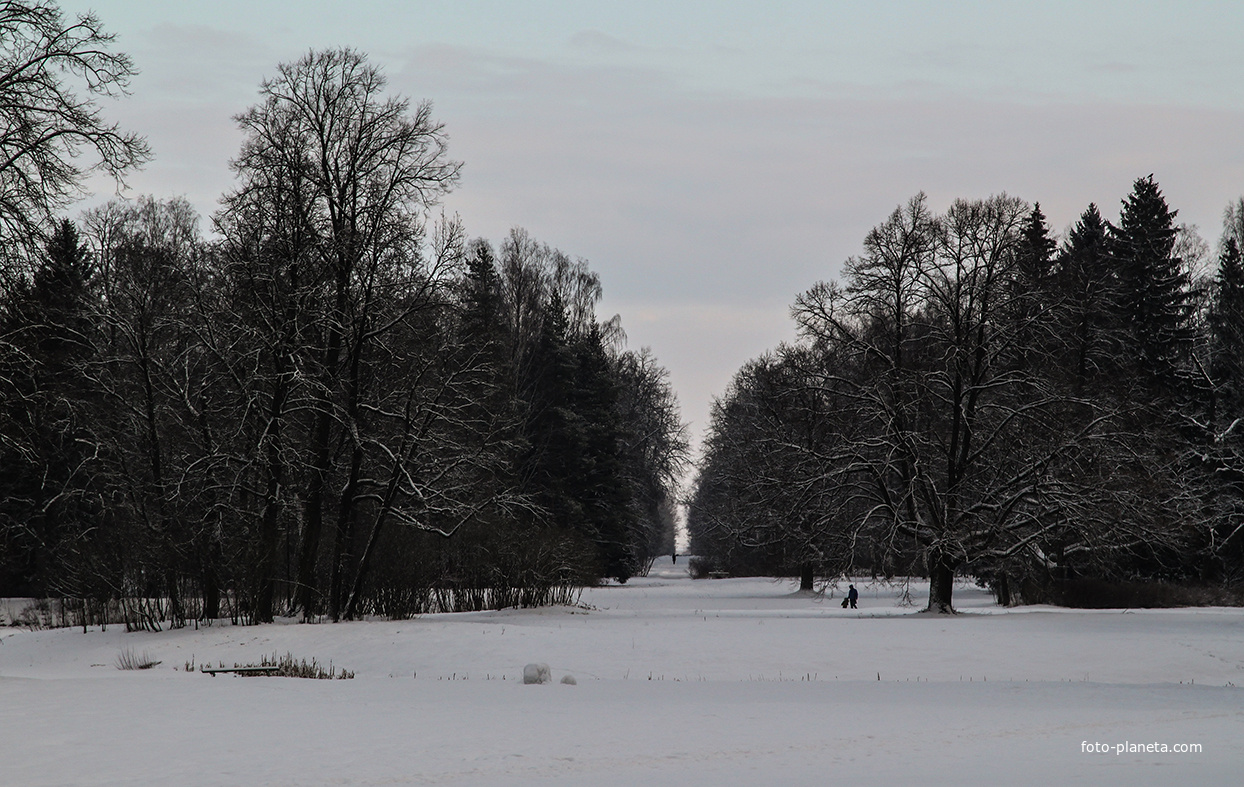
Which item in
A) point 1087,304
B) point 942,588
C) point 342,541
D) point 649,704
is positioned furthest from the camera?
point 1087,304

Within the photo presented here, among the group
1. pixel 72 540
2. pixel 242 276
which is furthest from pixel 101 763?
pixel 72 540

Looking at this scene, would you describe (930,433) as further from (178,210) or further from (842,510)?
(178,210)

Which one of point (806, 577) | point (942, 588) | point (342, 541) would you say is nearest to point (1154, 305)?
point (806, 577)

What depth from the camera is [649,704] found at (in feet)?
46.5

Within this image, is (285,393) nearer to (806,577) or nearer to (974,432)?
(974,432)

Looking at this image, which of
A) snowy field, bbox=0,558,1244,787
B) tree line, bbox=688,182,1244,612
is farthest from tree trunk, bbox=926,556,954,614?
snowy field, bbox=0,558,1244,787

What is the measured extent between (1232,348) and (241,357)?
3822 cm

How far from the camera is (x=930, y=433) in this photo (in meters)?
29.2

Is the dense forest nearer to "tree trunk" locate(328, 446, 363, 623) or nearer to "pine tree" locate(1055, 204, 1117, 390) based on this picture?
"tree trunk" locate(328, 446, 363, 623)

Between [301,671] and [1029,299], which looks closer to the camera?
[301,671]

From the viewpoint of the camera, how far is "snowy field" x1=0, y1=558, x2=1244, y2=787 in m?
9.95

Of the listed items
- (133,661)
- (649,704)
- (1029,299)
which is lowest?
(133,661)

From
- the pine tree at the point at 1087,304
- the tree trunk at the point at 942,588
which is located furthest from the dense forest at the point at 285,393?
the pine tree at the point at 1087,304

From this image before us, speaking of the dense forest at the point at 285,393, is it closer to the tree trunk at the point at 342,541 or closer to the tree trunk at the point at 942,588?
the tree trunk at the point at 342,541
